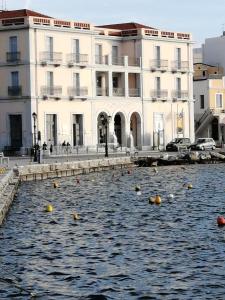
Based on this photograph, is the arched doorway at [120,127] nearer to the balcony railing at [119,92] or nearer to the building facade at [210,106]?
the balcony railing at [119,92]

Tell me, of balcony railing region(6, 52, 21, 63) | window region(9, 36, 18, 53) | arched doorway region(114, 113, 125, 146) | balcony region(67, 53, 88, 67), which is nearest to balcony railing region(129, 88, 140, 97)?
arched doorway region(114, 113, 125, 146)

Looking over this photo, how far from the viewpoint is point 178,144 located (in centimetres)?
8606

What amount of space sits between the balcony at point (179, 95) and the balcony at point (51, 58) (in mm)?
16834

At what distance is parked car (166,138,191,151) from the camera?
281ft

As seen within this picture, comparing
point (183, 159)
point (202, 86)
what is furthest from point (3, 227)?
point (202, 86)

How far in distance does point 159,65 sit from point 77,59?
11540 mm

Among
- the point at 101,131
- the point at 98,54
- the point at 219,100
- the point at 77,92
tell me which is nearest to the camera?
the point at 77,92

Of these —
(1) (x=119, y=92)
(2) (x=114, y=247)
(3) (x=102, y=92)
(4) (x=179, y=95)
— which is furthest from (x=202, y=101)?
(2) (x=114, y=247)

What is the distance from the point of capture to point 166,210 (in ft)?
124

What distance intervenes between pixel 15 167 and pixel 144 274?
3414 cm

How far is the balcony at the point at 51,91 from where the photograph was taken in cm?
8050

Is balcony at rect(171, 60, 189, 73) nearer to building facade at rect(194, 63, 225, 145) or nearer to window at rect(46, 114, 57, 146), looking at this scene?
building facade at rect(194, 63, 225, 145)

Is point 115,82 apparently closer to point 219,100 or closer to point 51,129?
point 51,129

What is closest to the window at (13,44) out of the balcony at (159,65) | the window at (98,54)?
the window at (98,54)
